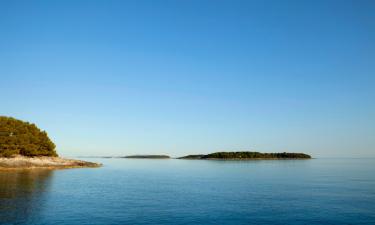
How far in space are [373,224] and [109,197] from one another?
4579 centimetres

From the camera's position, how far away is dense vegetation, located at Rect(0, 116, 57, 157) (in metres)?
154

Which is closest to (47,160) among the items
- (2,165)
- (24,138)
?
(24,138)

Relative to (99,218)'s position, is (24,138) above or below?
above

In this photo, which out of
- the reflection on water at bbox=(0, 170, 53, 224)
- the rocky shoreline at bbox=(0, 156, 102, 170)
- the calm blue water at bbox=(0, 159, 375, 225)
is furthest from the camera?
the rocky shoreline at bbox=(0, 156, 102, 170)

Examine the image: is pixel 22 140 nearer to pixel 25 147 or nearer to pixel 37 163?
pixel 25 147

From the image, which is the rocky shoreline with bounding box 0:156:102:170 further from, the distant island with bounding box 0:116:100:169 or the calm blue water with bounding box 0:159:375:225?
the calm blue water with bounding box 0:159:375:225

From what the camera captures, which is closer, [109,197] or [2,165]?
[109,197]

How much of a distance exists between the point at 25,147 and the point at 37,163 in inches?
375

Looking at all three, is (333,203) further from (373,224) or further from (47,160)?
(47,160)

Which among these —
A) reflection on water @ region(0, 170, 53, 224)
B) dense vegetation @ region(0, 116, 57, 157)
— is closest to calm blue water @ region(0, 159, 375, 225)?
reflection on water @ region(0, 170, 53, 224)

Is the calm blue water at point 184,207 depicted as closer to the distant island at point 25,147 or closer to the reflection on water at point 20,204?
the reflection on water at point 20,204

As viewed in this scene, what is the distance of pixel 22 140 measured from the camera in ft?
527

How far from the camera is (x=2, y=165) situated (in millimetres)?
143750

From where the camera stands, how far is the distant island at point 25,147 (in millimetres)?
151750
